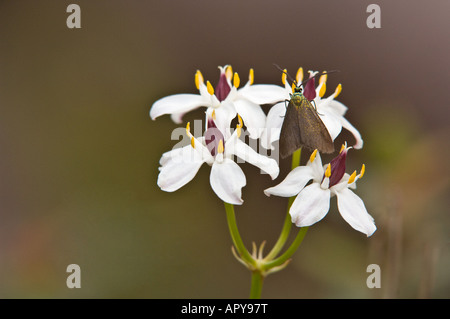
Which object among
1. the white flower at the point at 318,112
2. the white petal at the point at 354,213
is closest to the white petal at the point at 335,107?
the white flower at the point at 318,112

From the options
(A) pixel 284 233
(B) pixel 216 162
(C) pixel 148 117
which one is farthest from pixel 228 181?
(C) pixel 148 117

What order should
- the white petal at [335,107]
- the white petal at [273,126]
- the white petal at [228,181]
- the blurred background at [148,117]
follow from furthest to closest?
the blurred background at [148,117] < the white petal at [335,107] < the white petal at [273,126] < the white petal at [228,181]

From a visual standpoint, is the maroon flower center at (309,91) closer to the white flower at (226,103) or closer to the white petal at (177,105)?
the white flower at (226,103)

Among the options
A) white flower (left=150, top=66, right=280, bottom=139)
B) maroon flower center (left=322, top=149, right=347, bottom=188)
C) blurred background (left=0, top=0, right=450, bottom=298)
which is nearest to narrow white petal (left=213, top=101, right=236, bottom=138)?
white flower (left=150, top=66, right=280, bottom=139)

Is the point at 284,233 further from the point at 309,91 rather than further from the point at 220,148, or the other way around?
the point at 309,91

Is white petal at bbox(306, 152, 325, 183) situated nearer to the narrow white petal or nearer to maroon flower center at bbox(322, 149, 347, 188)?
maroon flower center at bbox(322, 149, 347, 188)

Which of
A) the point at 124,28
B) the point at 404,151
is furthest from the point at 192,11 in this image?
the point at 404,151
